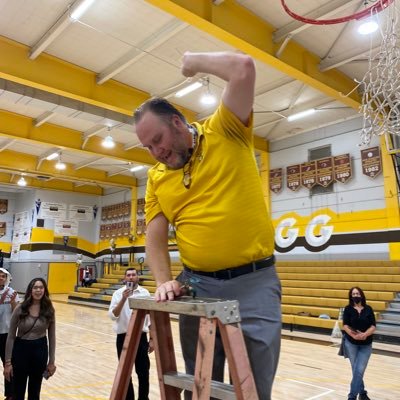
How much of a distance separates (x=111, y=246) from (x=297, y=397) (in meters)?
16.4

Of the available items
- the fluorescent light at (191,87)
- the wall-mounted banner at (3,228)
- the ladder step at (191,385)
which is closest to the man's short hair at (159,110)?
the ladder step at (191,385)

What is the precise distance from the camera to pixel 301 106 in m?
11.3

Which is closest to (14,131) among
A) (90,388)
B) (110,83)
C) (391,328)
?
(110,83)

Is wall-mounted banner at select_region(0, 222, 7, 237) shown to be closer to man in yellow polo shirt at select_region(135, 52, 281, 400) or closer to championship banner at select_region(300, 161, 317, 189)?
championship banner at select_region(300, 161, 317, 189)

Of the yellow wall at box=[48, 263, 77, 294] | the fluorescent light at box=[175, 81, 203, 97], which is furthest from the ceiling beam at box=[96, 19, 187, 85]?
the yellow wall at box=[48, 263, 77, 294]

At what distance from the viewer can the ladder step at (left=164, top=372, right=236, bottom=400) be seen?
51.1 inches

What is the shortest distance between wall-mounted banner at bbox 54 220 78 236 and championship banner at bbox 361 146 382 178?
50.3 ft

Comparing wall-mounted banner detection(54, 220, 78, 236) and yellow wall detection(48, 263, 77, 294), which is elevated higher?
wall-mounted banner detection(54, 220, 78, 236)

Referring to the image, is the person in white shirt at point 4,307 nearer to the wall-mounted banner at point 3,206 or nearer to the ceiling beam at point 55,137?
the ceiling beam at point 55,137

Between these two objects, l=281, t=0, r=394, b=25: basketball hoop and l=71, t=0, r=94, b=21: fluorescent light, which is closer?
l=281, t=0, r=394, b=25: basketball hoop

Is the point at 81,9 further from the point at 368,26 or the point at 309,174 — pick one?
the point at 309,174

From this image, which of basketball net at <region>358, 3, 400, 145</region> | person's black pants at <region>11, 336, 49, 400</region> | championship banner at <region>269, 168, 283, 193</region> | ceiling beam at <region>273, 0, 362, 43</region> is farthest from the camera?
championship banner at <region>269, 168, 283, 193</region>

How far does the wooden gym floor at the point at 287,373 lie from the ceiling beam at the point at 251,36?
5018mm

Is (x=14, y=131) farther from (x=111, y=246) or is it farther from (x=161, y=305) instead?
(x=161, y=305)
